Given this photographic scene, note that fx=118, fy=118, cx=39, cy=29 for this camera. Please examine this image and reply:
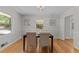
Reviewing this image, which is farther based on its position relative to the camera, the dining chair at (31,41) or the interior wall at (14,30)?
the dining chair at (31,41)

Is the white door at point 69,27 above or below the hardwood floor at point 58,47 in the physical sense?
above

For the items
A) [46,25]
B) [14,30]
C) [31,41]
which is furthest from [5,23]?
[46,25]

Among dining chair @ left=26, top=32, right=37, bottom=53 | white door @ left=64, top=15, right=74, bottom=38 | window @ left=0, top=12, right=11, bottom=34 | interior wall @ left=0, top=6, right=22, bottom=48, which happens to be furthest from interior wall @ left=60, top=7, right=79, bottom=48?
window @ left=0, top=12, right=11, bottom=34

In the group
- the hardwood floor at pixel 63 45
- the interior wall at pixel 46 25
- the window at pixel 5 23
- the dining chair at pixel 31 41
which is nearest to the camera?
the window at pixel 5 23

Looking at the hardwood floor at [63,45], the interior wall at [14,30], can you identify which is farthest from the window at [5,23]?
the hardwood floor at [63,45]

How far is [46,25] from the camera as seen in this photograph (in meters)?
3.61

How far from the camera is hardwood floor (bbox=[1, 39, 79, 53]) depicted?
3.32 meters

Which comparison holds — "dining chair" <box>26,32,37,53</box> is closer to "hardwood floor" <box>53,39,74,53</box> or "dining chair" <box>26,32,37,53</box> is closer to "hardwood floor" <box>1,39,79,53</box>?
"hardwood floor" <box>1,39,79,53</box>

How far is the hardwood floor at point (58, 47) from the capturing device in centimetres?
332

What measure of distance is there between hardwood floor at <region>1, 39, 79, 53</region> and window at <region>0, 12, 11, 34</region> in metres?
0.46

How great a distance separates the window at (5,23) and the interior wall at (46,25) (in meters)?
0.48

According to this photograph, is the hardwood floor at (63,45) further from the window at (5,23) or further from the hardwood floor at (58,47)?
the window at (5,23)

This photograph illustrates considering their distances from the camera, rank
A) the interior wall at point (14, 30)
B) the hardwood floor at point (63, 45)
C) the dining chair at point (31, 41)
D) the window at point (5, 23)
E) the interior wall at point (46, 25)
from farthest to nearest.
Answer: the dining chair at point (31, 41)
the hardwood floor at point (63, 45)
the interior wall at point (46, 25)
the interior wall at point (14, 30)
the window at point (5, 23)
